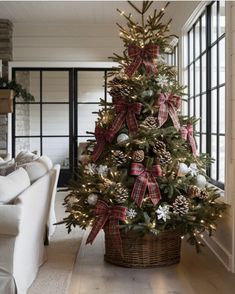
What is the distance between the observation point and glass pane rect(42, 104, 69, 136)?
8.54 metres

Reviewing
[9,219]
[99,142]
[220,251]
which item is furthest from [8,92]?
[9,219]

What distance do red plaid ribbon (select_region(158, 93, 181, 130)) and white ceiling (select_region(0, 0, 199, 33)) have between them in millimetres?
2711

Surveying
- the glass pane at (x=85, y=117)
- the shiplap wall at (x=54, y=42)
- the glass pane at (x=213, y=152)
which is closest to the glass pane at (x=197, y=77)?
the glass pane at (x=213, y=152)

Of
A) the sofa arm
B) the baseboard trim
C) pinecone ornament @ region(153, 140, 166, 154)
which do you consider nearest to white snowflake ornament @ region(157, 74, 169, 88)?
pinecone ornament @ region(153, 140, 166, 154)

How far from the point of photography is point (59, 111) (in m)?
8.55

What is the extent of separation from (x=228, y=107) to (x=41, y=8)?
486 centimetres

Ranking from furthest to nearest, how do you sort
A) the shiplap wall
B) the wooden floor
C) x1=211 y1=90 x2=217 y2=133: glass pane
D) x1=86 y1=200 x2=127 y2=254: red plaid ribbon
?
the shiplap wall → x1=211 y1=90 x2=217 y2=133: glass pane → x1=86 y1=200 x2=127 y2=254: red plaid ribbon → the wooden floor

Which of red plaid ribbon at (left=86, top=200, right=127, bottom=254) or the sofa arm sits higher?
the sofa arm

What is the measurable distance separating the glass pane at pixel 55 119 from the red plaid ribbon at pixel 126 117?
4.98 metres

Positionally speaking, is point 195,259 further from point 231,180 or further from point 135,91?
point 135,91

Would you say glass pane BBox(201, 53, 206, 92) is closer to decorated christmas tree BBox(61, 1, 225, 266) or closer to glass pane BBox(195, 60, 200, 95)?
glass pane BBox(195, 60, 200, 95)

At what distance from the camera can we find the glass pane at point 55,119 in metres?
8.54

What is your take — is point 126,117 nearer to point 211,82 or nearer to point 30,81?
point 211,82

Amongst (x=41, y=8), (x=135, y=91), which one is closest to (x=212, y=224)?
(x=135, y=91)
